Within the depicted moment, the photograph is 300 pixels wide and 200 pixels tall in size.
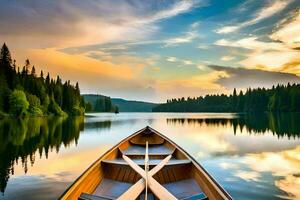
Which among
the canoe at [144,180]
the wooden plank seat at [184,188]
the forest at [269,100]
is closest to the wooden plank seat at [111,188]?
the canoe at [144,180]

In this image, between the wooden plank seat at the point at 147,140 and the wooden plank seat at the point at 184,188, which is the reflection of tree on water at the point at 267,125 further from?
the wooden plank seat at the point at 184,188

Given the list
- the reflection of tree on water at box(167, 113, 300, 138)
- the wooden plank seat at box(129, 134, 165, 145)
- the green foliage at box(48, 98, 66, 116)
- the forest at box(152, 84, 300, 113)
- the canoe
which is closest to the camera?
the canoe

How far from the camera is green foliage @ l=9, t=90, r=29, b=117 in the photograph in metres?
62.2

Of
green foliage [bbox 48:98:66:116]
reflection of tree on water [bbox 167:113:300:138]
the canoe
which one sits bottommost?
reflection of tree on water [bbox 167:113:300:138]

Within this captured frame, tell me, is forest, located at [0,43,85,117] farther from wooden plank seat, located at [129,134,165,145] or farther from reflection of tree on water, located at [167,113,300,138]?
wooden plank seat, located at [129,134,165,145]

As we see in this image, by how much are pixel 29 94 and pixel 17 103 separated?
414 inches

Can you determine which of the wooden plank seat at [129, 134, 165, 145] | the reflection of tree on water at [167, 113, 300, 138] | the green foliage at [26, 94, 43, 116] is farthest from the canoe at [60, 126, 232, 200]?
the green foliage at [26, 94, 43, 116]

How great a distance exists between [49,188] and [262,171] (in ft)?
36.2

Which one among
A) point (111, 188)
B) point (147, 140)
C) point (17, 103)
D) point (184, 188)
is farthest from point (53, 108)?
point (184, 188)

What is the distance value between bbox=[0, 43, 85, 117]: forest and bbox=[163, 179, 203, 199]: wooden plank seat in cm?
6050

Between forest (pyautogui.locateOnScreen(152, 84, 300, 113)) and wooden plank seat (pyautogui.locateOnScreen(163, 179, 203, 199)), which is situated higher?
forest (pyautogui.locateOnScreen(152, 84, 300, 113))

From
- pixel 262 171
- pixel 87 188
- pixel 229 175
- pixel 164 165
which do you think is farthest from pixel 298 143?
pixel 87 188

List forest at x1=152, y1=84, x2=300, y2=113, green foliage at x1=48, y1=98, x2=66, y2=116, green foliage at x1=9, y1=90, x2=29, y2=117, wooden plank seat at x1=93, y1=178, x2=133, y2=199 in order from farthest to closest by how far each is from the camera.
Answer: forest at x1=152, y1=84, x2=300, y2=113
green foliage at x1=48, y1=98, x2=66, y2=116
green foliage at x1=9, y1=90, x2=29, y2=117
wooden plank seat at x1=93, y1=178, x2=133, y2=199

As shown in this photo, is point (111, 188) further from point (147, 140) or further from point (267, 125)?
point (267, 125)
